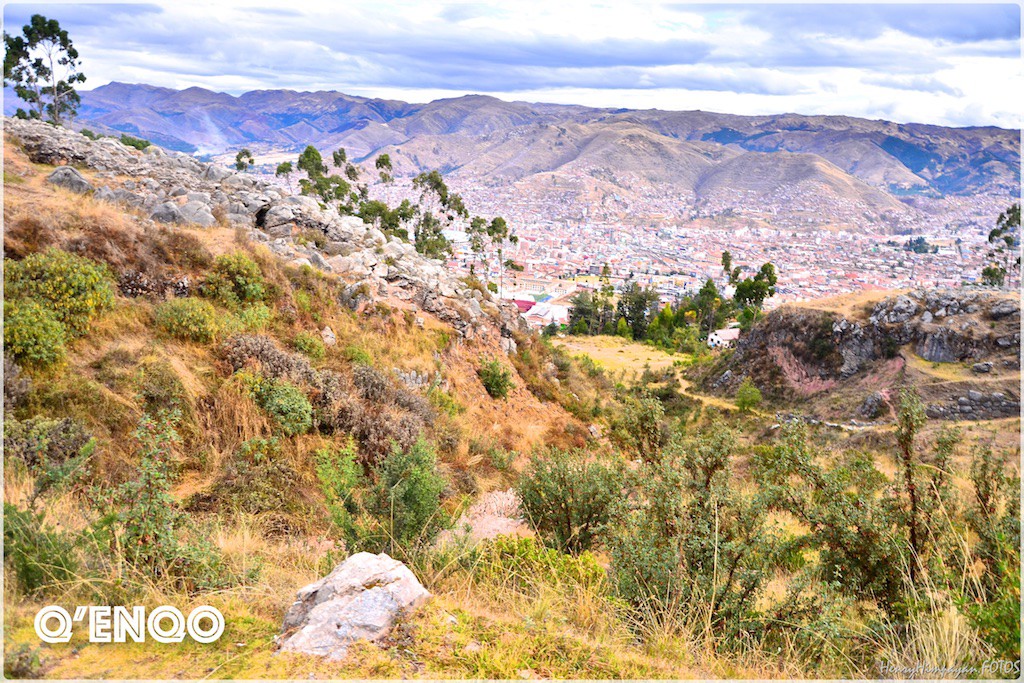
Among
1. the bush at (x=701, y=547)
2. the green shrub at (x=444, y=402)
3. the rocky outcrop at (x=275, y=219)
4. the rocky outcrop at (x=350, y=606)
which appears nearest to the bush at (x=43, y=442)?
the rocky outcrop at (x=350, y=606)

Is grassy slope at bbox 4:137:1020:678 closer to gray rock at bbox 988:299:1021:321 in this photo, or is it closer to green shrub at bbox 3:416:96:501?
green shrub at bbox 3:416:96:501

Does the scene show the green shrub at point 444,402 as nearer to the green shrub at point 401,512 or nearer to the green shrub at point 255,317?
the green shrub at point 255,317

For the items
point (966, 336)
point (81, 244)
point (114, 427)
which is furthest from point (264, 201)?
point (966, 336)

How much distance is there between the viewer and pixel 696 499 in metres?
4.50

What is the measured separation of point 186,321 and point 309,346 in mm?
1912

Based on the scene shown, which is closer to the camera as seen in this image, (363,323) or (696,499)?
(696,499)

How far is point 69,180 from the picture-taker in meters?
13.7

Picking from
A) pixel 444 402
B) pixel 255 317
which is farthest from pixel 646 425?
pixel 255 317

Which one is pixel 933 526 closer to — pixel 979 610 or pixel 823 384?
pixel 979 610

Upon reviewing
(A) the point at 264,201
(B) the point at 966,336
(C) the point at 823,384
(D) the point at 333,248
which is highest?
(A) the point at 264,201

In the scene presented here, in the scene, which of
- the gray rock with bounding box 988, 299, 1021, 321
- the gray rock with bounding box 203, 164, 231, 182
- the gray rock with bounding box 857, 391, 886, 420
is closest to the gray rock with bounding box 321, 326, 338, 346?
the gray rock with bounding box 203, 164, 231, 182

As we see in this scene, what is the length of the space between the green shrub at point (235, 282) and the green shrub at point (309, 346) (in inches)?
50.1

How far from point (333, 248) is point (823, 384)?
25.5 meters

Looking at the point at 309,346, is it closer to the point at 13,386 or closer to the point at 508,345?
the point at 13,386
